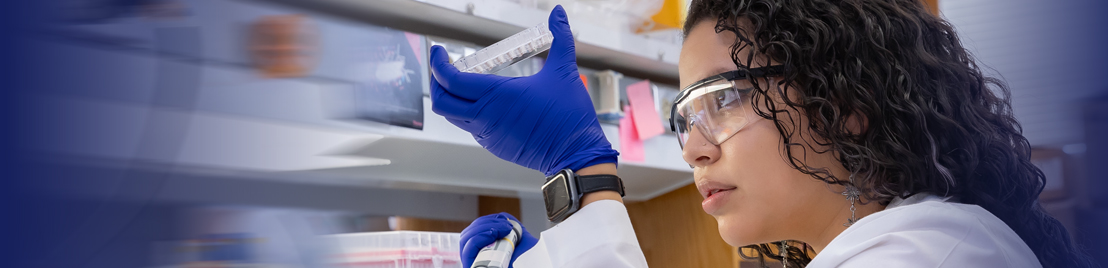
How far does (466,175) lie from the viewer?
1678 millimetres

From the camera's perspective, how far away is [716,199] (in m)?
0.94

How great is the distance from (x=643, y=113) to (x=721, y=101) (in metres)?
0.90

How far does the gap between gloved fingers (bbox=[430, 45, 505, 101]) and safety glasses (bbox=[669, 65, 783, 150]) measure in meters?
0.31

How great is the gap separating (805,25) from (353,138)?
838 millimetres

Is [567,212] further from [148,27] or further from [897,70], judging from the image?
[148,27]

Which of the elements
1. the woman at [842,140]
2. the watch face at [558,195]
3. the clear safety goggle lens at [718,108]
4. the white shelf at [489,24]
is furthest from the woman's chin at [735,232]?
the white shelf at [489,24]

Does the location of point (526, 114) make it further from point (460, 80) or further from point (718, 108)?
point (718, 108)

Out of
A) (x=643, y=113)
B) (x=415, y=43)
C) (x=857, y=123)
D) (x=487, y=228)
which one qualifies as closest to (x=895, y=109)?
(x=857, y=123)

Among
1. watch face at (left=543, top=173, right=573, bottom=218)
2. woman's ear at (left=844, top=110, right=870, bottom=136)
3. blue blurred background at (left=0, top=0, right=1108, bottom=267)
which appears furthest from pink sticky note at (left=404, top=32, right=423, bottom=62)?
woman's ear at (left=844, top=110, right=870, bottom=136)

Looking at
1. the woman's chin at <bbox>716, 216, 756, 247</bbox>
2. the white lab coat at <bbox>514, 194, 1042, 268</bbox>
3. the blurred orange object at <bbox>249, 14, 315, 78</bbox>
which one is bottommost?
the woman's chin at <bbox>716, 216, 756, 247</bbox>

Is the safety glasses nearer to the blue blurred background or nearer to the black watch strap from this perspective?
the black watch strap

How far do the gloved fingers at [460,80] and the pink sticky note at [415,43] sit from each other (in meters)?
0.35

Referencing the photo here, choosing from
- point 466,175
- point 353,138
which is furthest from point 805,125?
point 466,175

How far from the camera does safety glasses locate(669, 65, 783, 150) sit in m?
0.92
